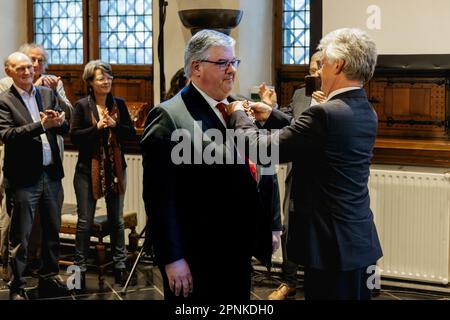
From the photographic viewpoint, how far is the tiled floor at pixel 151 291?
4551mm

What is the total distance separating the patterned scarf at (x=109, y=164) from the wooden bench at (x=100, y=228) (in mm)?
335

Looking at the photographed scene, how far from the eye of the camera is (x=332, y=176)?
2480 millimetres

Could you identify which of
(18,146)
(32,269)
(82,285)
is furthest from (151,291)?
(18,146)

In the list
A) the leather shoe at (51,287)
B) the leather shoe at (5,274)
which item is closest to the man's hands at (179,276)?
the leather shoe at (51,287)

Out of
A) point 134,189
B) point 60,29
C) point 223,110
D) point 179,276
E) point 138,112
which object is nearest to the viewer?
point 179,276

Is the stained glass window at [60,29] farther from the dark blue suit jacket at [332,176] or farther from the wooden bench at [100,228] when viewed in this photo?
the dark blue suit jacket at [332,176]

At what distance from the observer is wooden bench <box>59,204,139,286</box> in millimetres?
4816

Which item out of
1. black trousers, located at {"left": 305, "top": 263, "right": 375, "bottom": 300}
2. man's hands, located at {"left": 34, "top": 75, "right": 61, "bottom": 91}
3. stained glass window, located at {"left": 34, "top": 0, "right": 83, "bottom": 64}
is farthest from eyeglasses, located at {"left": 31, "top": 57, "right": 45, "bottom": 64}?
black trousers, located at {"left": 305, "top": 263, "right": 375, "bottom": 300}

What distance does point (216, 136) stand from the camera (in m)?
2.43

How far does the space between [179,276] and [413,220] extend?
8.46 feet

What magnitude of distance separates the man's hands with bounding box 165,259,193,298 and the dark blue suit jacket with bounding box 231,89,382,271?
0.42m

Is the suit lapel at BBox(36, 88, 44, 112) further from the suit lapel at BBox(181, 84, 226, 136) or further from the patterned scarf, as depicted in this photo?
the suit lapel at BBox(181, 84, 226, 136)

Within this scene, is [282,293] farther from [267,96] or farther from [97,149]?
[267,96]
